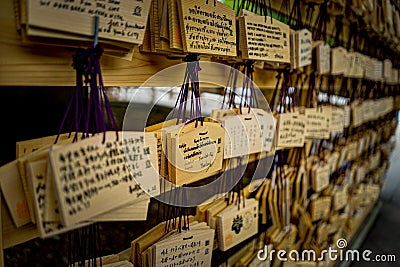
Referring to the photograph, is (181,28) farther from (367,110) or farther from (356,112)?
(367,110)

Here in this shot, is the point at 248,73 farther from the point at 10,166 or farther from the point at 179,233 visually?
the point at 10,166

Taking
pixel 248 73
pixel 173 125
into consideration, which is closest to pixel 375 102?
pixel 248 73

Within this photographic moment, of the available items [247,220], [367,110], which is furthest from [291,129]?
[367,110]

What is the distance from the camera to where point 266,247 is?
101 centimetres

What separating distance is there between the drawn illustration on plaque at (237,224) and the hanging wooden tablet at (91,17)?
0.45 metres

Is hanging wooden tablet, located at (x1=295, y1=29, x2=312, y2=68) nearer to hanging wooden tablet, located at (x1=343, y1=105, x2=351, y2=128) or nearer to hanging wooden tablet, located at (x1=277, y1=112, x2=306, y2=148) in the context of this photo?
hanging wooden tablet, located at (x1=277, y1=112, x2=306, y2=148)

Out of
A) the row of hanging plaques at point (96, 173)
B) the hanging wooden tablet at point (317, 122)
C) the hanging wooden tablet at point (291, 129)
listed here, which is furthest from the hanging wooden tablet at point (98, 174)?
the hanging wooden tablet at point (317, 122)

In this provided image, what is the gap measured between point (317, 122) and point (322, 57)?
0.18 meters

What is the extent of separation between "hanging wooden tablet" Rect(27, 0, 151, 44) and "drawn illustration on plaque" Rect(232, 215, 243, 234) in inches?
17.7

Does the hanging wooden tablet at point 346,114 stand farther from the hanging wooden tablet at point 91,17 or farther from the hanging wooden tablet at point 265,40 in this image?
the hanging wooden tablet at point 91,17

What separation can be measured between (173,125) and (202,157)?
73mm

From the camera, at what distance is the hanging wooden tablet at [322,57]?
1002 mm

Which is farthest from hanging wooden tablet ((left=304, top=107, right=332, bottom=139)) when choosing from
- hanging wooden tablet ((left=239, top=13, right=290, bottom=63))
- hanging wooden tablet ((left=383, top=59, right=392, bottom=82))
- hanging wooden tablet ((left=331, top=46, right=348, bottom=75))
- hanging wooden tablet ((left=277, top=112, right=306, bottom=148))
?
hanging wooden tablet ((left=383, top=59, right=392, bottom=82))

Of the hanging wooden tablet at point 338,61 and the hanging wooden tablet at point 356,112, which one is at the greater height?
the hanging wooden tablet at point 338,61
